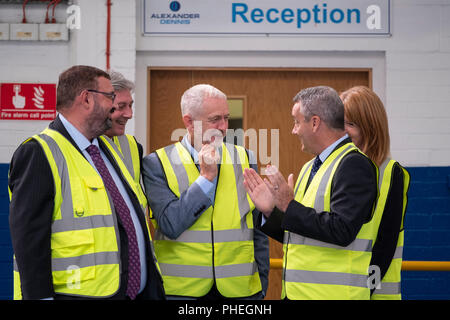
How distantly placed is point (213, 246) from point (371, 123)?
0.84m

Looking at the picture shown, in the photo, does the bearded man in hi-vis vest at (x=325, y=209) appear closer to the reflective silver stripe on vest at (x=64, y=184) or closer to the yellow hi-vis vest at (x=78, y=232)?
the yellow hi-vis vest at (x=78, y=232)

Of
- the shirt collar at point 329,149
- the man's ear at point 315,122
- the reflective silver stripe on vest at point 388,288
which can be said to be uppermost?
the man's ear at point 315,122

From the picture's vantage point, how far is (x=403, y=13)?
3932mm

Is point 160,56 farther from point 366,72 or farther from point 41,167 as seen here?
point 41,167

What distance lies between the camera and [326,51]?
3.98 m

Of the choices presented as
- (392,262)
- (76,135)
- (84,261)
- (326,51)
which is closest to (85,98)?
(76,135)

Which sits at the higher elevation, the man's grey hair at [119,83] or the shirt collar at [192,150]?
the man's grey hair at [119,83]

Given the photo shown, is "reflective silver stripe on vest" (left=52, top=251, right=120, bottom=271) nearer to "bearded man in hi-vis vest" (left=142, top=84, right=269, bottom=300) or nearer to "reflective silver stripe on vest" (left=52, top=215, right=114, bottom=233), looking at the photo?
"reflective silver stripe on vest" (left=52, top=215, right=114, bottom=233)

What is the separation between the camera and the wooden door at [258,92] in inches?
159

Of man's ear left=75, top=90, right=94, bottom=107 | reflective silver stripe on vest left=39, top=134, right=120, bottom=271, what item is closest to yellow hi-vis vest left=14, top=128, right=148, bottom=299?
reflective silver stripe on vest left=39, top=134, right=120, bottom=271

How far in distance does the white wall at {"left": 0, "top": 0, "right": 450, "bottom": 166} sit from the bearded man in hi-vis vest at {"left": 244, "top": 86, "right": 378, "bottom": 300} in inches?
84.3

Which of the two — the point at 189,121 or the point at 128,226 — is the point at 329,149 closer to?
the point at 189,121

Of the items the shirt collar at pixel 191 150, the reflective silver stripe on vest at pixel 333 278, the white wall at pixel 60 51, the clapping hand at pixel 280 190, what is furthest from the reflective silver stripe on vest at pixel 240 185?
the white wall at pixel 60 51

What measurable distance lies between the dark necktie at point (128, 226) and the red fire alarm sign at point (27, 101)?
7.18 ft
